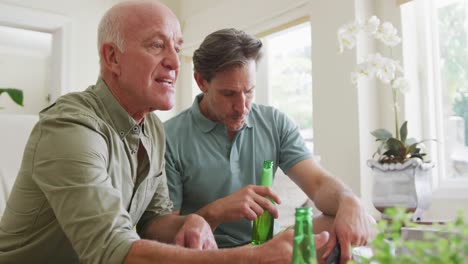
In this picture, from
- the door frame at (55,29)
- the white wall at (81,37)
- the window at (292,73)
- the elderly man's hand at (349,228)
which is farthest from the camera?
the white wall at (81,37)

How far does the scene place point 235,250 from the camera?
0.75m

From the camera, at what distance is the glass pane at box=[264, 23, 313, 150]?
3174mm

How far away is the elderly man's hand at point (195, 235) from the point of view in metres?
1.03

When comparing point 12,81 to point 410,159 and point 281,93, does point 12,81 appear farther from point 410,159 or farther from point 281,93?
point 410,159

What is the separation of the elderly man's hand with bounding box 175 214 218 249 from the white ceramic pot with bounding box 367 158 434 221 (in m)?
0.82

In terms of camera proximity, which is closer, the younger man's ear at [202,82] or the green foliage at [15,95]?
the green foliage at [15,95]

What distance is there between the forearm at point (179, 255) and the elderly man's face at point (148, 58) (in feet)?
1.57

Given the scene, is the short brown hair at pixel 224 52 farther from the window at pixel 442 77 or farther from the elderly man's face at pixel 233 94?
the window at pixel 442 77

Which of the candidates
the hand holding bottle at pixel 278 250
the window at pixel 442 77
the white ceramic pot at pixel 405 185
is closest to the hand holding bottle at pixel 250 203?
the hand holding bottle at pixel 278 250

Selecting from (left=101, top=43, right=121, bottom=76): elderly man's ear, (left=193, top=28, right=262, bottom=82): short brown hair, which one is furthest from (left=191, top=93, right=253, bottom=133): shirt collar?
(left=101, top=43, right=121, bottom=76): elderly man's ear

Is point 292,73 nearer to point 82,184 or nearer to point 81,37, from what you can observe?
point 81,37

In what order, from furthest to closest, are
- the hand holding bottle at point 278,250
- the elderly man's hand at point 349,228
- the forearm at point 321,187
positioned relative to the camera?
the forearm at point 321,187 < the elderly man's hand at point 349,228 < the hand holding bottle at point 278,250

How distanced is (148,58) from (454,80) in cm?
176

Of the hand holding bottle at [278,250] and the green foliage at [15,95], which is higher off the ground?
the green foliage at [15,95]
